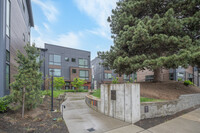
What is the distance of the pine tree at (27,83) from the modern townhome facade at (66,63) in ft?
73.3

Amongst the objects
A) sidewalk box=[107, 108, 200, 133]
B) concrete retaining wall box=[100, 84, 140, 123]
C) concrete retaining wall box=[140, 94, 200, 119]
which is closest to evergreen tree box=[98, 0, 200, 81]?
concrete retaining wall box=[140, 94, 200, 119]

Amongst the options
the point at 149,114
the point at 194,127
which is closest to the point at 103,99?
the point at 149,114

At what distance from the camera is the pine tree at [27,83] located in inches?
234

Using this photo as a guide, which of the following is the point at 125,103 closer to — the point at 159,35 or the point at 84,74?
the point at 159,35

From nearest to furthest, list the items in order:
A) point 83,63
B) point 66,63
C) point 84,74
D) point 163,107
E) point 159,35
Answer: point 163,107
point 159,35
point 66,63
point 84,74
point 83,63

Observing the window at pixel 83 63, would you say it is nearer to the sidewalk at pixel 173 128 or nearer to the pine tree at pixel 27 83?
the pine tree at pixel 27 83

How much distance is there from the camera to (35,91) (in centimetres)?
654

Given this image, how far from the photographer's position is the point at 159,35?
306 inches

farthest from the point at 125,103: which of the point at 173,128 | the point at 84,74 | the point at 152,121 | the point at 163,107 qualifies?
the point at 84,74

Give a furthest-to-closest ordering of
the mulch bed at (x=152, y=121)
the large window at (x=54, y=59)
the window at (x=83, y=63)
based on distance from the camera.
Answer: the window at (x=83, y=63) < the large window at (x=54, y=59) < the mulch bed at (x=152, y=121)

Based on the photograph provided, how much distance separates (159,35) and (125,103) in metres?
5.44

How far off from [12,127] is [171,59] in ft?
29.8

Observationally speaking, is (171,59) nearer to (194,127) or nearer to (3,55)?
(194,127)

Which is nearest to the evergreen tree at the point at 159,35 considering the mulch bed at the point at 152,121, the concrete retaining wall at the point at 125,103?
the concrete retaining wall at the point at 125,103
